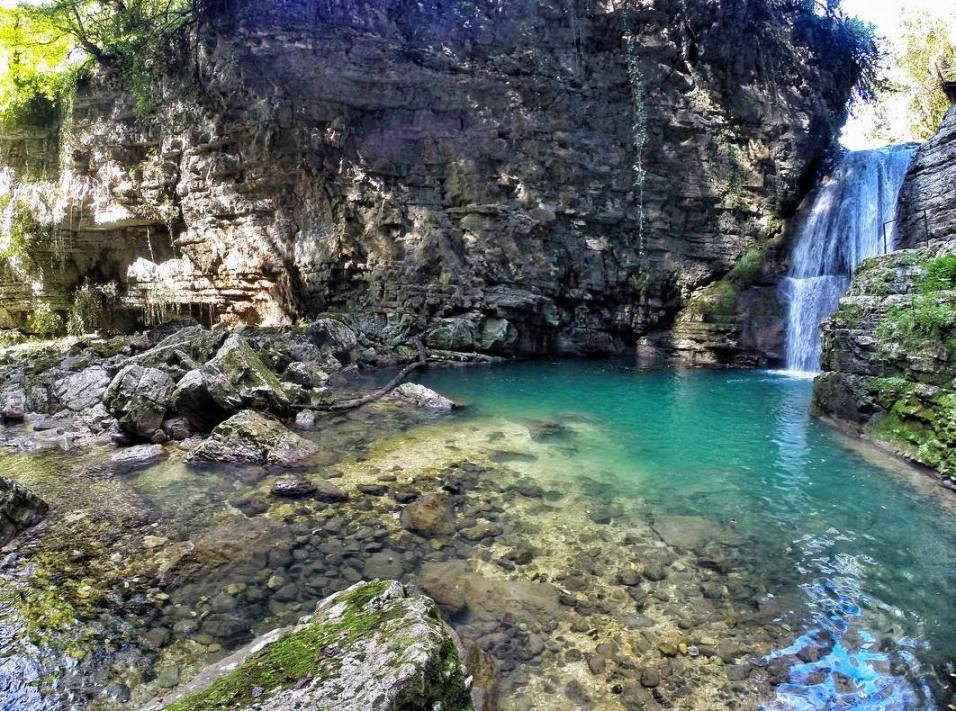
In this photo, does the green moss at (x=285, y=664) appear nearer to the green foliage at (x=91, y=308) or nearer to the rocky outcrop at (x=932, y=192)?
the rocky outcrop at (x=932, y=192)

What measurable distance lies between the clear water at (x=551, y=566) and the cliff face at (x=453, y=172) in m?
12.8

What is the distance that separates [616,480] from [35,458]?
878cm

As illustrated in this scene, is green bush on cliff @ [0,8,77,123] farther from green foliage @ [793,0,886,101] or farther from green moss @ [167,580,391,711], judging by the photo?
green foliage @ [793,0,886,101]

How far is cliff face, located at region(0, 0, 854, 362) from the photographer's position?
65.7 ft

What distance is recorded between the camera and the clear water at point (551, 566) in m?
3.41

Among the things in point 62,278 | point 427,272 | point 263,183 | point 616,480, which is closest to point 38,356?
point 62,278

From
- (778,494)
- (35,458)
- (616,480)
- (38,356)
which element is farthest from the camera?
(38,356)

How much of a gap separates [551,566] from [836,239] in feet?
65.7

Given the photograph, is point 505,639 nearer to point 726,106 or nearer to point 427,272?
point 427,272

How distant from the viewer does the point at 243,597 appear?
4.23 m

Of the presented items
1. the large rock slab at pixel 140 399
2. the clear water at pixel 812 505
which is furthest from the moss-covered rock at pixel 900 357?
the large rock slab at pixel 140 399

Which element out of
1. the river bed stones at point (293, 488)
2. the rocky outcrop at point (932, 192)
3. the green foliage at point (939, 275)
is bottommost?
the river bed stones at point (293, 488)

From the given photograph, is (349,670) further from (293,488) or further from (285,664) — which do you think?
(293,488)

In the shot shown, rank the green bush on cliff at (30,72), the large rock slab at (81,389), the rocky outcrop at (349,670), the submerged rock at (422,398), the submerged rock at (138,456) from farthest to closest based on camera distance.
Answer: the green bush on cliff at (30,72), the submerged rock at (422,398), the large rock slab at (81,389), the submerged rock at (138,456), the rocky outcrop at (349,670)
